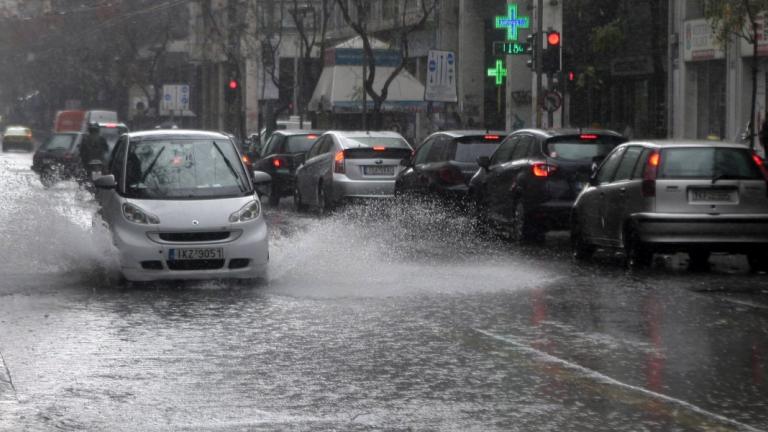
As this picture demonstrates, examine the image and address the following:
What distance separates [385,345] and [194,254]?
4.03 metres

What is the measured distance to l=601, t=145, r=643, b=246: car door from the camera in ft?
54.8

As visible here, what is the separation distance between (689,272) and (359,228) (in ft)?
23.7

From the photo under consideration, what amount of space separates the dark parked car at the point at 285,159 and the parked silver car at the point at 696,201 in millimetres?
15325

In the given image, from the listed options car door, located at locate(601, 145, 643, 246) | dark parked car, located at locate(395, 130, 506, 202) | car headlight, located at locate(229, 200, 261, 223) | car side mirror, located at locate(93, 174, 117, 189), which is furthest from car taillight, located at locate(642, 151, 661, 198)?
dark parked car, located at locate(395, 130, 506, 202)

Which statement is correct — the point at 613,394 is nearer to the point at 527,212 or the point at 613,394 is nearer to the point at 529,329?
the point at 529,329

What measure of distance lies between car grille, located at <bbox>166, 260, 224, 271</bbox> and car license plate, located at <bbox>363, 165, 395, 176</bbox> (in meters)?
12.1

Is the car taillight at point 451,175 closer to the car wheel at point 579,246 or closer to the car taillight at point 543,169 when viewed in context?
the car taillight at point 543,169

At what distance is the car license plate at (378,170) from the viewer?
2635cm

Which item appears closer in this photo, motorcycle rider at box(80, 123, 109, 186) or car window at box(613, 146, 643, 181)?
car window at box(613, 146, 643, 181)

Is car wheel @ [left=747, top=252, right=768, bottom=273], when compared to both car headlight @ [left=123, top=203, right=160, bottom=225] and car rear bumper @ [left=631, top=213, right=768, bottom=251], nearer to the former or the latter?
car rear bumper @ [left=631, top=213, right=768, bottom=251]

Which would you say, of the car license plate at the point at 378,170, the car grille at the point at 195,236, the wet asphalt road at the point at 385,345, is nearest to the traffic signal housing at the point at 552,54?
the car license plate at the point at 378,170

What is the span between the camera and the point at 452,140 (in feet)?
77.9

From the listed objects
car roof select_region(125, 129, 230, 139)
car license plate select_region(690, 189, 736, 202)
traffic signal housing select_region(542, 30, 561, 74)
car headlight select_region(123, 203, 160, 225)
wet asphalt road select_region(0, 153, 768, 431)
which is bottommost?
wet asphalt road select_region(0, 153, 768, 431)

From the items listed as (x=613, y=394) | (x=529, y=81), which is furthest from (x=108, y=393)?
(x=529, y=81)
